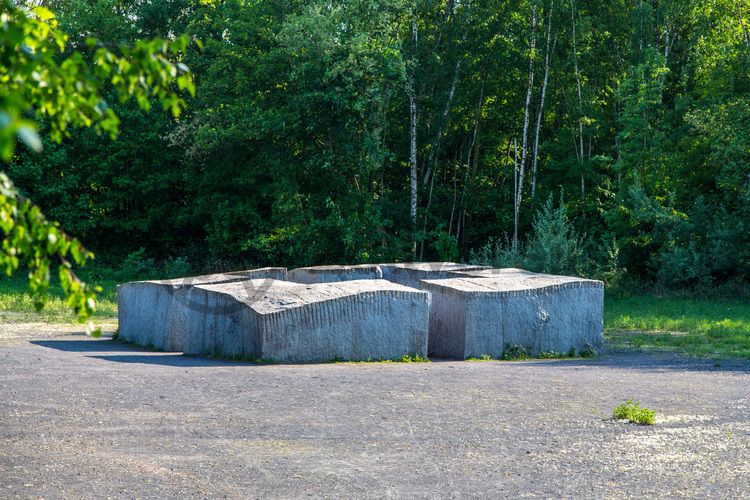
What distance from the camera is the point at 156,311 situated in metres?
15.6

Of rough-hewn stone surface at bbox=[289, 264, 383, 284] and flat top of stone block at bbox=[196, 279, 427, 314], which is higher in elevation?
rough-hewn stone surface at bbox=[289, 264, 383, 284]

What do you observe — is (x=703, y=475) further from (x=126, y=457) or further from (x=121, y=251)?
(x=121, y=251)

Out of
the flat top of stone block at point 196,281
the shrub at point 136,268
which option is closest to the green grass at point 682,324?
the flat top of stone block at point 196,281

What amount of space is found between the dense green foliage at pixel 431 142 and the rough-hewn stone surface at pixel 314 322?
42.0ft

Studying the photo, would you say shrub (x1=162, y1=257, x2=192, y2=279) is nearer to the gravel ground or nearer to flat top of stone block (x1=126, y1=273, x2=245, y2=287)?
flat top of stone block (x1=126, y1=273, x2=245, y2=287)

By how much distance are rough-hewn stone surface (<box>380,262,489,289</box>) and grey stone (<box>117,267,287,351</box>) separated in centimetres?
323

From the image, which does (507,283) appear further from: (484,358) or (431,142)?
(431,142)

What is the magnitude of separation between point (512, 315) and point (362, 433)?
683 cm

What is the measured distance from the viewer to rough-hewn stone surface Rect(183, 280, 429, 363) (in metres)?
12.5

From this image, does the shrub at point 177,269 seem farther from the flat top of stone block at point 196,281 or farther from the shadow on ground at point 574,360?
the shadow on ground at point 574,360

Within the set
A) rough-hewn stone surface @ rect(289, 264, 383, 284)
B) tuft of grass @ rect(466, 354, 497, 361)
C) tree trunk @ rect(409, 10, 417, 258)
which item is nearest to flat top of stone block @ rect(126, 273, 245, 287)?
rough-hewn stone surface @ rect(289, 264, 383, 284)

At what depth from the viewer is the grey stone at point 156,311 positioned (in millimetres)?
14906

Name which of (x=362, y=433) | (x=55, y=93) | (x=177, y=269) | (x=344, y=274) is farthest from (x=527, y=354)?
(x=177, y=269)

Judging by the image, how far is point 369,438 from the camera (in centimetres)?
737
